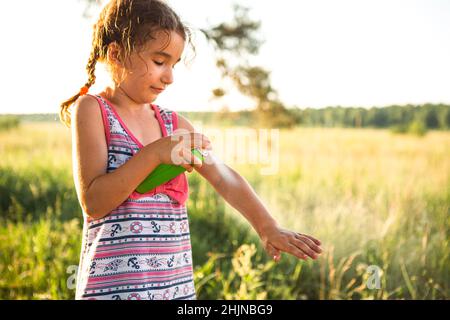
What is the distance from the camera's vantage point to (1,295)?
2.82 m

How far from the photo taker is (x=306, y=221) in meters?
3.59

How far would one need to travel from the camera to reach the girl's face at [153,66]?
1.45 m

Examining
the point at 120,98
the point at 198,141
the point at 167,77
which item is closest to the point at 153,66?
the point at 167,77

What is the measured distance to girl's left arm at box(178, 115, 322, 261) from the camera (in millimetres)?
1456

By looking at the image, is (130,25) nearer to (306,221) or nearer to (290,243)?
(290,243)

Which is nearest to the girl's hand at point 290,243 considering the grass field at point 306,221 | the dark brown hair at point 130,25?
the dark brown hair at point 130,25

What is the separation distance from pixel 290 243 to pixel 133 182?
46 cm

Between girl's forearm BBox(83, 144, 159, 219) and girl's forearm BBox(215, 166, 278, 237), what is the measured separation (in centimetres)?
34

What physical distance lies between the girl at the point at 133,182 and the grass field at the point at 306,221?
0.84 m

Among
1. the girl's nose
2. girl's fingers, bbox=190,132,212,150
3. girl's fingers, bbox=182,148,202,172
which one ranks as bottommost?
girl's fingers, bbox=182,148,202,172

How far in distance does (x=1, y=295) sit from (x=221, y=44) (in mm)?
2157

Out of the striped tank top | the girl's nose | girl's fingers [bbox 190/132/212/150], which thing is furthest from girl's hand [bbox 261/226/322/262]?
the girl's nose

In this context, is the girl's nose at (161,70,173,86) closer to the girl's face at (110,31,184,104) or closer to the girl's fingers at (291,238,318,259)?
the girl's face at (110,31,184,104)
